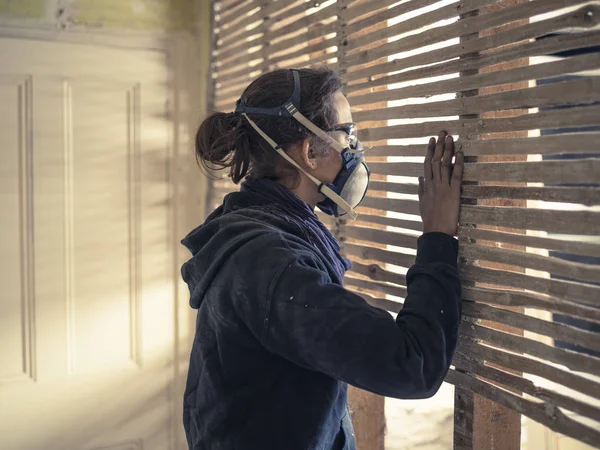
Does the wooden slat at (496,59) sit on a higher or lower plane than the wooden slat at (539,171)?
higher

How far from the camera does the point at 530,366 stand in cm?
104

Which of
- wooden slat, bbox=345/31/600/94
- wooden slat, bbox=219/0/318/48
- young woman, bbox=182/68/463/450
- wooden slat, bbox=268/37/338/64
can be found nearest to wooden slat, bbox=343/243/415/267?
young woman, bbox=182/68/463/450

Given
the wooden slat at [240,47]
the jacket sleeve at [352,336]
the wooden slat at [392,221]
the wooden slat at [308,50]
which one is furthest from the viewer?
the wooden slat at [240,47]

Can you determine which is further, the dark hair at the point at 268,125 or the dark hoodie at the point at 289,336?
the dark hair at the point at 268,125

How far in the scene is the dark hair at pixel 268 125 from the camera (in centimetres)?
120

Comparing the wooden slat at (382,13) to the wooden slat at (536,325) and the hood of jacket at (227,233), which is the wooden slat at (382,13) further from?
the wooden slat at (536,325)

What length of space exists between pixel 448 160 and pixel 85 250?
4.59 feet

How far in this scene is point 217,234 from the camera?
109cm

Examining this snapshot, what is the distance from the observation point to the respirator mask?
3.89 feet

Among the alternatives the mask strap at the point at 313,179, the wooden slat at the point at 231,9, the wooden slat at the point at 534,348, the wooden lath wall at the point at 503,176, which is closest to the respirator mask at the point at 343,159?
the mask strap at the point at 313,179

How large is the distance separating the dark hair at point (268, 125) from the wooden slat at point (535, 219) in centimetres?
33

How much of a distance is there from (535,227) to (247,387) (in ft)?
1.77

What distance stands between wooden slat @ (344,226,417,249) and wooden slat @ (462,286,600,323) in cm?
17

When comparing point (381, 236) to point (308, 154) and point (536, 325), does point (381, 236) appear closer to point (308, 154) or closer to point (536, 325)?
point (308, 154)
